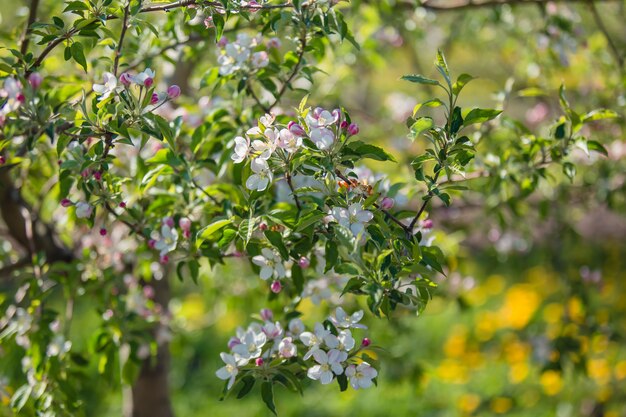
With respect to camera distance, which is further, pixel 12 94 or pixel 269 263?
pixel 269 263

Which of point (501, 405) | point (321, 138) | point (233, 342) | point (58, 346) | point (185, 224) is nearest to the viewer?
point (321, 138)

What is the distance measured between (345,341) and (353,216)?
0.81 feet

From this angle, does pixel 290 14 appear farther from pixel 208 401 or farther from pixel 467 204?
pixel 208 401

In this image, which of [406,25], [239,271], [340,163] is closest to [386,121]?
[406,25]

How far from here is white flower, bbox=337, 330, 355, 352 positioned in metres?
1.35

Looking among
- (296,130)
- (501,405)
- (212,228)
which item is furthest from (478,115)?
(501,405)

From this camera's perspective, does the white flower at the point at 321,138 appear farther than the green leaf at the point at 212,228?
No

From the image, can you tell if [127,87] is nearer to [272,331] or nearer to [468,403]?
[272,331]

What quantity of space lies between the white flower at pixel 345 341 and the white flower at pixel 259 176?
0.32 m

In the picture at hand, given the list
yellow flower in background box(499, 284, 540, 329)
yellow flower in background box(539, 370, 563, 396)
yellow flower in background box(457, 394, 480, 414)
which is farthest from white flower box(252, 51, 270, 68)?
yellow flower in background box(499, 284, 540, 329)

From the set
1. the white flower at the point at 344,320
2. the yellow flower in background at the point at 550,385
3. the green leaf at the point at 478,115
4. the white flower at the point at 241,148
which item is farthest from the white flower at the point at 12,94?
the yellow flower in background at the point at 550,385

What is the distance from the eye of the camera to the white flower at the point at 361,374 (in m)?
1.35

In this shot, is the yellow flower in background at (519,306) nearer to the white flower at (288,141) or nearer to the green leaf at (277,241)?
the green leaf at (277,241)

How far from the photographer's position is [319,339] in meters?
1.38
